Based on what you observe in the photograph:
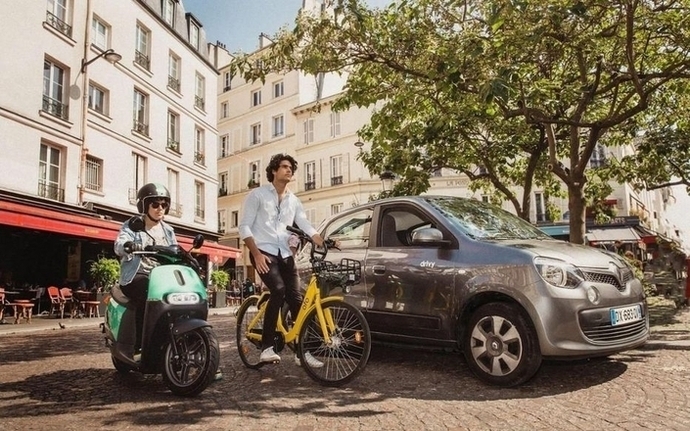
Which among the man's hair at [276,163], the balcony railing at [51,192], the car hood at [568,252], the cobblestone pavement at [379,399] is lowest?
the cobblestone pavement at [379,399]

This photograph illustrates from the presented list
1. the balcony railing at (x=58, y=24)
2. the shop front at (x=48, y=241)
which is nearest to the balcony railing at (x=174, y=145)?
the shop front at (x=48, y=241)

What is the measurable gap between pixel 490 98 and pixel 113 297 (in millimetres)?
4366

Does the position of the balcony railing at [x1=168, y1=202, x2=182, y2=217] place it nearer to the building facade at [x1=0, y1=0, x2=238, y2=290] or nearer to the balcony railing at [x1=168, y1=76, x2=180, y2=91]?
the building facade at [x1=0, y1=0, x2=238, y2=290]

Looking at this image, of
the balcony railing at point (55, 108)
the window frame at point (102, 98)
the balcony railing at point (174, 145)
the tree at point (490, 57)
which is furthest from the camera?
the balcony railing at point (174, 145)

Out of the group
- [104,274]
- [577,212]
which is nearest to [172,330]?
[577,212]

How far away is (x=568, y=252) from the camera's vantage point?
4.34 metres

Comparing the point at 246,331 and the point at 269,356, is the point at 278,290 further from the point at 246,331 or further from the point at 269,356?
the point at 246,331

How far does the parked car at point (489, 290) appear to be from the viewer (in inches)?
159

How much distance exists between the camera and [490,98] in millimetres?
5621

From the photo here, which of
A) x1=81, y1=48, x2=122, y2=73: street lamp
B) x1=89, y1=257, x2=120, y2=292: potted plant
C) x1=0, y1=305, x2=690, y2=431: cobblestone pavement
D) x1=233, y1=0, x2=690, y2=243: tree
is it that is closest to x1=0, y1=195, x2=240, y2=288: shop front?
x1=89, y1=257, x2=120, y2=292: potted plant

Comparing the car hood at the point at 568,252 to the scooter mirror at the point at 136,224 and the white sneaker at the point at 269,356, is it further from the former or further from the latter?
the scooter mirror at the point at 136,224

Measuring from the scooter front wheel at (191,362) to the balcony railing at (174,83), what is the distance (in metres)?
21.3

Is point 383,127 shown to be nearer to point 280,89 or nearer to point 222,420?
point 222,420

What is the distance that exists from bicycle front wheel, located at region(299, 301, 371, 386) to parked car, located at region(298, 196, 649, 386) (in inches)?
32.4
